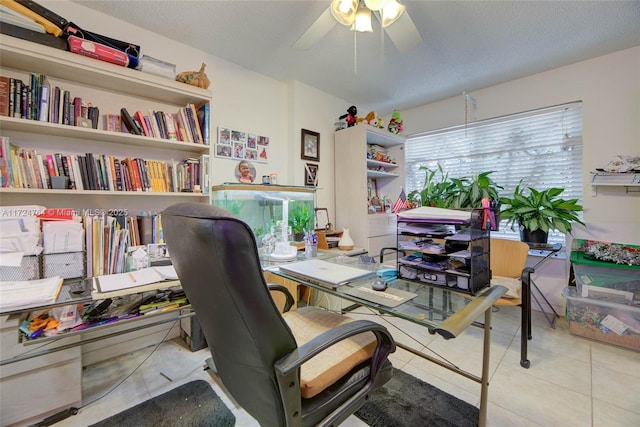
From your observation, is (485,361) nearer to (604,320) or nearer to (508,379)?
(508,379)

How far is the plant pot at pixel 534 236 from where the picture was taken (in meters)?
2.31

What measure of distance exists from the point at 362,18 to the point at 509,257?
2.15 meters

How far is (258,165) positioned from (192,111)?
82cm

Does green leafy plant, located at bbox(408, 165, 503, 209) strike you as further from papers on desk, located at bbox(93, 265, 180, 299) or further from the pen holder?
papers on desk, located at bbox(93, 265, 180, 299)

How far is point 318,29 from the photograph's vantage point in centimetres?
158

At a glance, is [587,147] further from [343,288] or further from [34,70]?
[34,70]

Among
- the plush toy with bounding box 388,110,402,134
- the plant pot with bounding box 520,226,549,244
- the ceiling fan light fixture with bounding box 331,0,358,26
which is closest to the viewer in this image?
the ceiling fan light fixture with bounding box 331,0,358,26

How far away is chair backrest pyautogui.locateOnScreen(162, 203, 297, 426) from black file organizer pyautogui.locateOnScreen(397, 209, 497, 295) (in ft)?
2.30

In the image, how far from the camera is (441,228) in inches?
45.8

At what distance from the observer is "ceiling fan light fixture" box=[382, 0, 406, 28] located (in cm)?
141

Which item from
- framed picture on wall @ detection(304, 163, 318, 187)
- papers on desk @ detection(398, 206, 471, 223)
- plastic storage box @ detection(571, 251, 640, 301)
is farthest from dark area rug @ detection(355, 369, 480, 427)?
framed picture on wall @ detection(304, 163, 318, 187)

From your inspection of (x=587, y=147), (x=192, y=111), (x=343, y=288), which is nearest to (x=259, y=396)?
(x=343, y=288)

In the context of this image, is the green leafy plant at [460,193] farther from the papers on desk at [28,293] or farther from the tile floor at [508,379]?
the papers on desk at [28,293]

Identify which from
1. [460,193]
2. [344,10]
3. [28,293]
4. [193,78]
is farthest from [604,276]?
[28,293]
